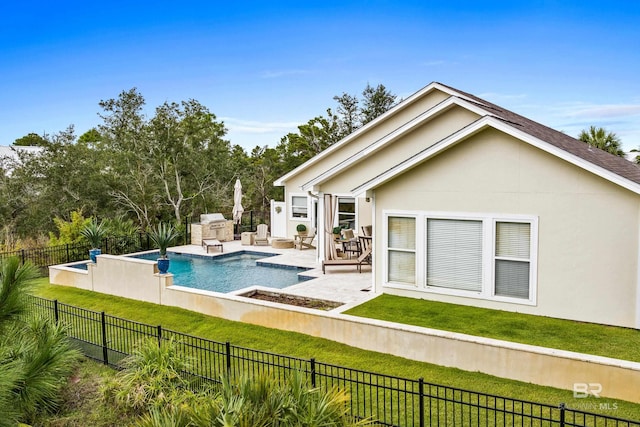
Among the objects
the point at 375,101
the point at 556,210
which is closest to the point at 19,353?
the point at 556,210

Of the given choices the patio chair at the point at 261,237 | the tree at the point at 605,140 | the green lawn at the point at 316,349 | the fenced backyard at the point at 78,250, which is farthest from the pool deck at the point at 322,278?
the tree at the point at 605,140

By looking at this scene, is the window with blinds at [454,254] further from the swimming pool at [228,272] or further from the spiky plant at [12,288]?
the spiky plant at [12,288]

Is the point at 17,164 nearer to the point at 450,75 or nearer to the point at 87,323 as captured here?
the point at 87,323

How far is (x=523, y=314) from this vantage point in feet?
37.5

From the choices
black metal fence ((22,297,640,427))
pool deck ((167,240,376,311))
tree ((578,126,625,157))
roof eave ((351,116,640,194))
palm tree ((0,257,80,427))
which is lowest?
black metal fence ((22,297,640,427))

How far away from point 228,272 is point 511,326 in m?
11.6

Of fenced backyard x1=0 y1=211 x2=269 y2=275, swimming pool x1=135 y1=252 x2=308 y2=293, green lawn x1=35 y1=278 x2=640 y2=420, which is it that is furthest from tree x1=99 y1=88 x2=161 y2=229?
green lawn x1=35 y1=278 x2=640 y2=420

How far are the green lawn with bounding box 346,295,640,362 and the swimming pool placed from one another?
517cm

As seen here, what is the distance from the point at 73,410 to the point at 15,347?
2.98m

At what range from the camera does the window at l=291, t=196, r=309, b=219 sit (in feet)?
82.1

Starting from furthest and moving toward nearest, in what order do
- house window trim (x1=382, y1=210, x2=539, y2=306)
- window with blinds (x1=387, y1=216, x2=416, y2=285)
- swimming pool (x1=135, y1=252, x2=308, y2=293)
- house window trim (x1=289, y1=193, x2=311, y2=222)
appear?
house window trim (x1=289, y1=193, x2=311, y2=222) → swimming pool (x1=135, y1=252, x2=308, y2=293) → window with blinds (x1=387, y1=216, x2=416, y2=285) → house window trim (x1=382, y1=210, x2=539, y2=306)

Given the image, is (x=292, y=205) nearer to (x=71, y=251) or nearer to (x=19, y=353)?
(x=71, y=251)

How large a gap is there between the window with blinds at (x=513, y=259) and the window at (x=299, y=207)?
14175mm

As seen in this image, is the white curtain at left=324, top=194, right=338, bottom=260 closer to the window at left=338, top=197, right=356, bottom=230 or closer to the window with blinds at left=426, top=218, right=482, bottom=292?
the window at left=338, top=197, right=356, bottom=230
